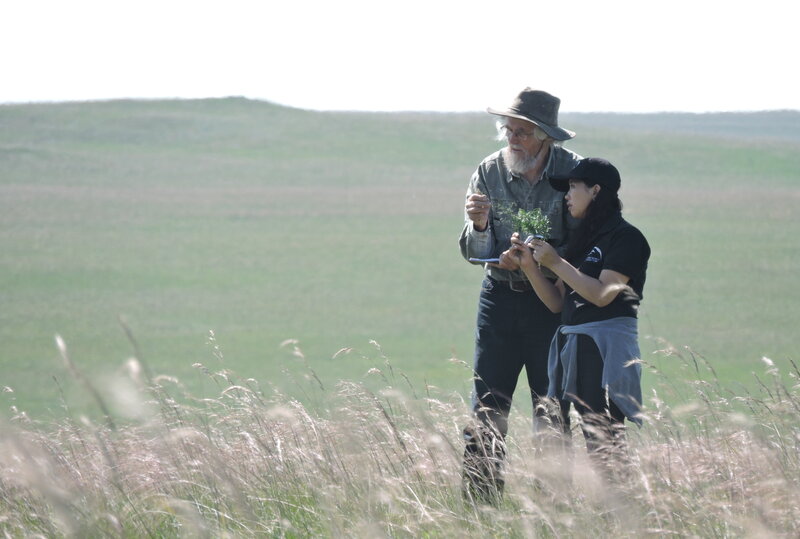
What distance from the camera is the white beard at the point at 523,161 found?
3.92 metres

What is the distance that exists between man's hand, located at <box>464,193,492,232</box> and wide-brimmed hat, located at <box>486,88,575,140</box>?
0.35 meters

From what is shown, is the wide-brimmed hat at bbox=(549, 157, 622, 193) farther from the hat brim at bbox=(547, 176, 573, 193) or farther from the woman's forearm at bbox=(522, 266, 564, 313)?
the woman's forearm at bbox=(522, 266, 564, 313)

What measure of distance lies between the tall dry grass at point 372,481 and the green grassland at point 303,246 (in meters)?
0.35

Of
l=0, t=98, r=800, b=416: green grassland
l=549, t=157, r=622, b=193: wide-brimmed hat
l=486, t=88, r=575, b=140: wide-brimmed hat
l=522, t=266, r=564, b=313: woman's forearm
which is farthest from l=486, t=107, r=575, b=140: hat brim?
l=0, t=98, r=800, b=416: green grassland

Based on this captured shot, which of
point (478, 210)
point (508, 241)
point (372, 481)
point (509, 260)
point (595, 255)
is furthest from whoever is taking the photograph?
point (508, 241)

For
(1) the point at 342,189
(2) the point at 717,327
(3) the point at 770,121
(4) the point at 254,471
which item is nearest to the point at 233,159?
(1) the point at 342,189

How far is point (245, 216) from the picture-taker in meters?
29.8

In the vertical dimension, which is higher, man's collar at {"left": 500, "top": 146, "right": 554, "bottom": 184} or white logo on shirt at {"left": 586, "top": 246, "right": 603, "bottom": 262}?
man's collar at {"left": 500, "top": 146, "right": 554, "bottom": 184}

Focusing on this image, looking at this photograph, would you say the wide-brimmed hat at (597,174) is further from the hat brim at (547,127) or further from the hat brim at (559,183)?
the hat brim at (547,127)

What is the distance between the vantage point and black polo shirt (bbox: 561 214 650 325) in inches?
136

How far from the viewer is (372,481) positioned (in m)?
3.29

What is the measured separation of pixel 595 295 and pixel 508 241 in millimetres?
615

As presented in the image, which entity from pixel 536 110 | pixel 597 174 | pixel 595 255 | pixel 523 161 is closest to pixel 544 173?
pixel 523 161

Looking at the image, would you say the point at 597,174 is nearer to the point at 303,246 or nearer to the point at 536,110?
the point at 536,110
